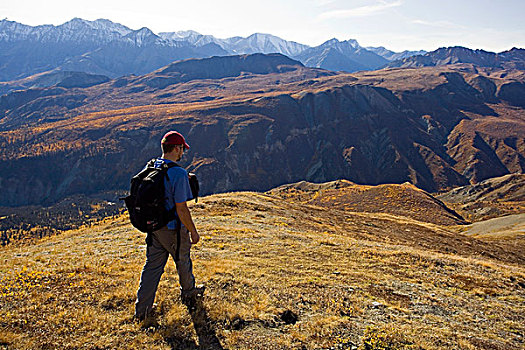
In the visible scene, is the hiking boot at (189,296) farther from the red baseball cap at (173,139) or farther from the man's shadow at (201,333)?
the red baseball cap at (173,139)

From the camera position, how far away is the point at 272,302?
827 centimetres

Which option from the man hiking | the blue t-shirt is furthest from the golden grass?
the blue t-shirt

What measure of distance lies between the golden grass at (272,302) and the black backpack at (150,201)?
2.19 m

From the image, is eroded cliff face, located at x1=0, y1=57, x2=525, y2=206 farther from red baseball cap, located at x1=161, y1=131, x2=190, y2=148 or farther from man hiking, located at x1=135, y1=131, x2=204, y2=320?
red baseball cap, located at x1=161, y1=131, x2=190, y2=148

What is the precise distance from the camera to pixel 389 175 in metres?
158

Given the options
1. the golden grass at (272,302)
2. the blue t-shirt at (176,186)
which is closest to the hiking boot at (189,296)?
the golden grass at (272,302)

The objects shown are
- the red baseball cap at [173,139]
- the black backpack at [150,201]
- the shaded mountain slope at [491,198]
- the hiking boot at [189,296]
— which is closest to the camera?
the black backpack at [150,201]

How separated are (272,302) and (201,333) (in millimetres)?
2435

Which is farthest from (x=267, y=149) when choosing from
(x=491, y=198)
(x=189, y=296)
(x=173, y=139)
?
(x=173, y=139)

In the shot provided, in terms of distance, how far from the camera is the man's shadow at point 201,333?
5.95m

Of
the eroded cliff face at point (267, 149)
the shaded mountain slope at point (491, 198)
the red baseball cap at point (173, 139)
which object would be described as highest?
the red baseball cap at point (173, 139)

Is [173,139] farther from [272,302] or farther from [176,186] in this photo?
[272,302]

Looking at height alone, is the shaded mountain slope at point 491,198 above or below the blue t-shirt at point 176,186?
below

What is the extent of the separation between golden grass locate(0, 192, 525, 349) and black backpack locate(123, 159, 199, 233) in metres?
2.19
